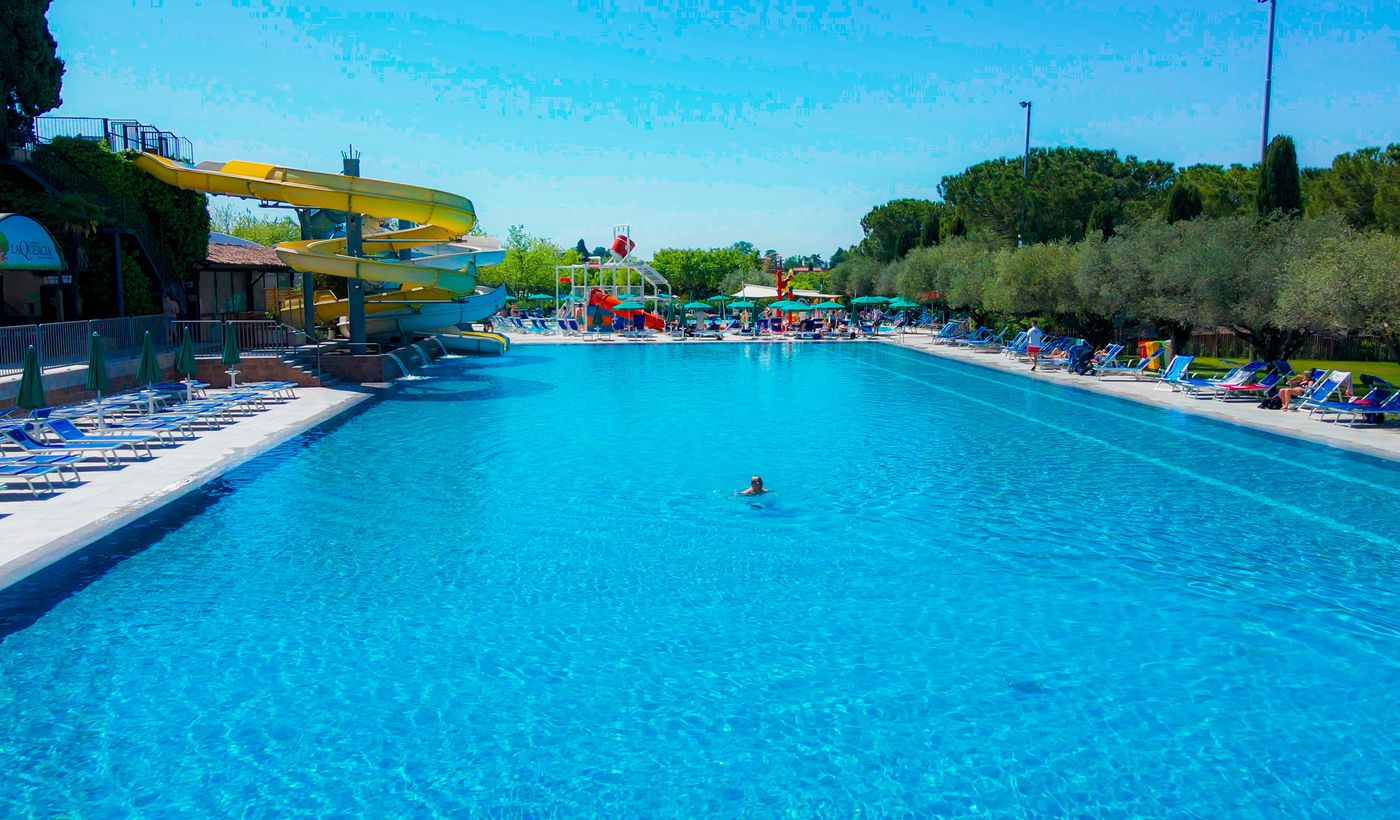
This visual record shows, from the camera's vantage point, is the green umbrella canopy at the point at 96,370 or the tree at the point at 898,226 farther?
the tree at the point at 898,226

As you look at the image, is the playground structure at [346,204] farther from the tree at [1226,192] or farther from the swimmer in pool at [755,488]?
the tree at [1226,192]

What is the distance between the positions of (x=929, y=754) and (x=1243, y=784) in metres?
1.79

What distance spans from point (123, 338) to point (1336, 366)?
99.7 feet

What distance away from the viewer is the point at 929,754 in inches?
243

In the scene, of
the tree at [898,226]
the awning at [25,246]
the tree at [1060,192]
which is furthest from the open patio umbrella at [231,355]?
the tree at [898,226]

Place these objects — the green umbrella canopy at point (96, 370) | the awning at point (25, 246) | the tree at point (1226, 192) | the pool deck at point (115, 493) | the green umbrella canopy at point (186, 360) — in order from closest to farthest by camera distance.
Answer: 1. the pool deck at point (115, 493)
2. the green umbrella canopy at point (96, 370)
3. the green umbrella canopy at point (186, 360)
4. the awning at point (25, 246)
5. the tree at point (1226, 192)

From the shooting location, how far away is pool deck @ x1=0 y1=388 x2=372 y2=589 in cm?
907

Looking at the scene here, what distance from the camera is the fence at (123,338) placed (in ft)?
53.7

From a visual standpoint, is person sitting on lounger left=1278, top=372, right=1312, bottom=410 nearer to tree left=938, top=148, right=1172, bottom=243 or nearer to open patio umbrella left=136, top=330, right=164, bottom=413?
tree left=938, top=148, right=1172, bottom=243

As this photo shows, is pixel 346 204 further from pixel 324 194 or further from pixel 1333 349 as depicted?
pixel 1333 349

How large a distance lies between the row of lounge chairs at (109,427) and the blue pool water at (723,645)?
5.98ft

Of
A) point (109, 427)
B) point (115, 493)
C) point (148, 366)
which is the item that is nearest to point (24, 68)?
point (148, 366)

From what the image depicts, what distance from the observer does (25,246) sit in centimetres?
1853

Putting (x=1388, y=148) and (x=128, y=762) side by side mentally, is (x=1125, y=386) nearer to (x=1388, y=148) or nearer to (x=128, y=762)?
(x=1388, y=148)
